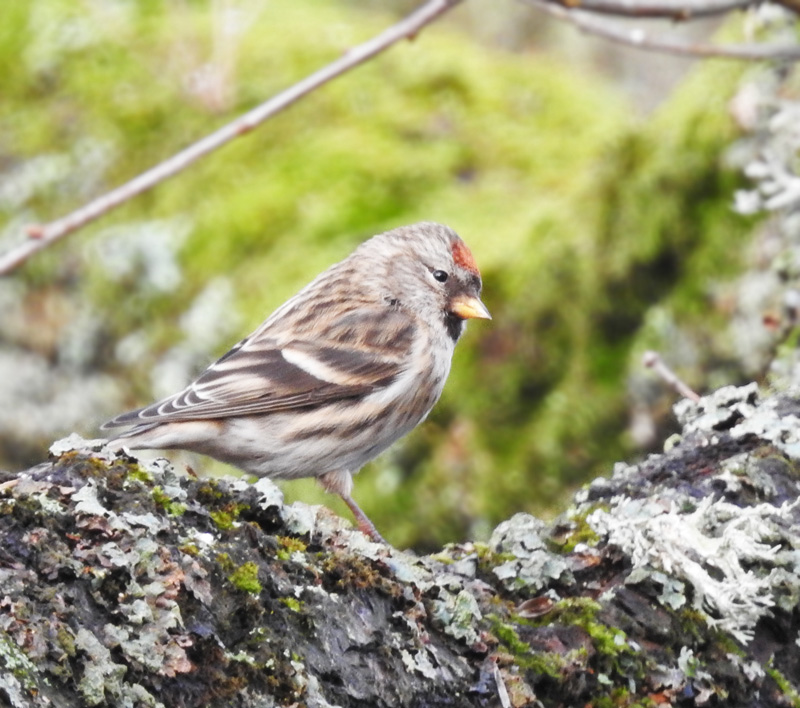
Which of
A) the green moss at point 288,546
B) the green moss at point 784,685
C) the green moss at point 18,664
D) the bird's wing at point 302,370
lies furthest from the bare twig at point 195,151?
the green moss at point 784,685

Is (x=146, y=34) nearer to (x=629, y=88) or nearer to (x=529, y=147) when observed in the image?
(x=529, y=147)

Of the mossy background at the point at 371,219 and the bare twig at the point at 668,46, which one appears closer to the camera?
the bare twig at the point at 668,46

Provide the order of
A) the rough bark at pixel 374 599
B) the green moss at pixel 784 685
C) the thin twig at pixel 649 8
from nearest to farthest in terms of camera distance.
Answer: the rough bark at pixel 374 599 < the green moss at pixel 784 685 < the thin twig at pixel 649 8

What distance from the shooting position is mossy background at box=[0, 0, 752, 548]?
504 cm

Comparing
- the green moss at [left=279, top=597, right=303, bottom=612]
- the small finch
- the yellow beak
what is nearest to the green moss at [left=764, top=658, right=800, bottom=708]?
the green moss at [left=279, top=597, right=303, bottom=612]

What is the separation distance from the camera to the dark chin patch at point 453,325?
4.33 metres

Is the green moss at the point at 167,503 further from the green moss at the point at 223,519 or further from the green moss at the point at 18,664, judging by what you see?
the green moss at the point at 18,664

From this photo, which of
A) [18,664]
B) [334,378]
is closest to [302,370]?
[334,378]

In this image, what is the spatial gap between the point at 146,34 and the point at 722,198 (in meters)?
3.50

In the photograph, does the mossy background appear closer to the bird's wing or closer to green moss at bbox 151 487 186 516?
the bird's wing

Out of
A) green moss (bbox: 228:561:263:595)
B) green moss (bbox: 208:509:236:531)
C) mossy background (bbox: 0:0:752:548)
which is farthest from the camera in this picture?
mossy background (bbox: 0:0:752:548)

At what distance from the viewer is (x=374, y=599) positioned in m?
2.01

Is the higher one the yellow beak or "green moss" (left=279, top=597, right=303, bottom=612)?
"green moss" (left=279, top=597, right=303, bottom=612)

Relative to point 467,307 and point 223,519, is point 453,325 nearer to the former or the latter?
point 467,307
